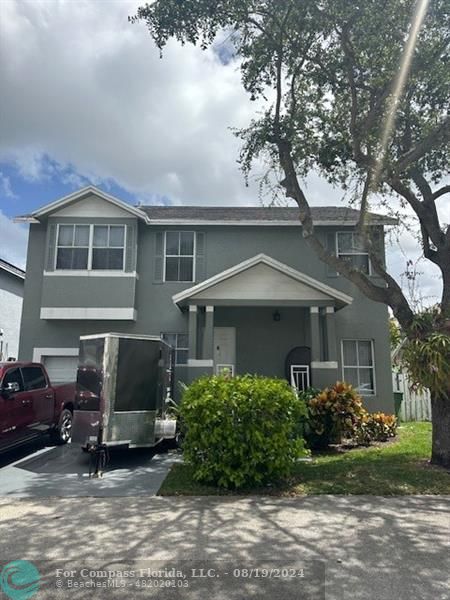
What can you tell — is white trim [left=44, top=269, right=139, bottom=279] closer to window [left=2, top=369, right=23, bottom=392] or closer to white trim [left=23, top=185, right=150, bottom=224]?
white trim [left=23, top=185, right=150, bottom=224]

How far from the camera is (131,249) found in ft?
45.3

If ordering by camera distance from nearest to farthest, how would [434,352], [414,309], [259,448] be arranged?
[259,448] → [434,352] → [414,309]

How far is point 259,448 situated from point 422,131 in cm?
839

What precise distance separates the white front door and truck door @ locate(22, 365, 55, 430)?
17.3 ft

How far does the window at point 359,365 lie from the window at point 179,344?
4931 millimetres

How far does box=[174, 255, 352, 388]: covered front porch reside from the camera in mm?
11938

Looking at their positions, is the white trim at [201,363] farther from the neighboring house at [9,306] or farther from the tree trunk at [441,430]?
the neighboring house at [9,306]

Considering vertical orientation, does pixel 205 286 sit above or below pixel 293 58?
below

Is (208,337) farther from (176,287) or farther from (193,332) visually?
(176,287)

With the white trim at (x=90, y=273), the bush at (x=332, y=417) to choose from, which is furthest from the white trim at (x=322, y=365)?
the white trim at (x=90, y=273)

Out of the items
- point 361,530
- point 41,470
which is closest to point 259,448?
point 361,530

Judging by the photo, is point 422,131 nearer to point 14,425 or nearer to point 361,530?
point 361,530

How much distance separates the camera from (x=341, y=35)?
920 cm

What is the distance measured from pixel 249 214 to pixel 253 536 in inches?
467
